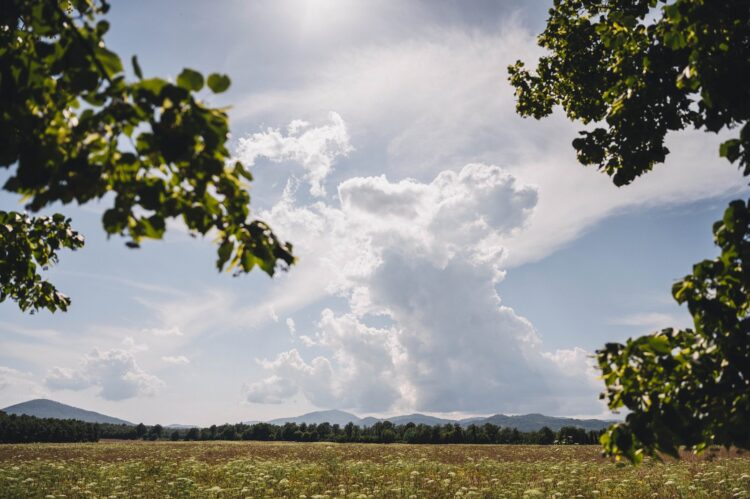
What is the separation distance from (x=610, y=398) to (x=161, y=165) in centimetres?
469

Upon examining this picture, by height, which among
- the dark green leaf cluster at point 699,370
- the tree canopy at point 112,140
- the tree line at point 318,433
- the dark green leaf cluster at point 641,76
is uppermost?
the dark green leaf cluster at point 641,76

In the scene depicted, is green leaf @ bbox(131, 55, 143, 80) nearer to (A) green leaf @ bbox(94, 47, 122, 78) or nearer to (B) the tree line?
(A) green leaf @ bbox(94, 47, 122, 78)

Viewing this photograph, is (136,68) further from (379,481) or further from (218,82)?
(379,481)

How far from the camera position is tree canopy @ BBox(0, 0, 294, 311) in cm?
319

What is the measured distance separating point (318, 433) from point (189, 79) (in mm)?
121366

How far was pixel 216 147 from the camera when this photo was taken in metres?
3.31

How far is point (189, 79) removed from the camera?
121 inches

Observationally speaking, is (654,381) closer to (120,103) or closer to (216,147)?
(216,147)

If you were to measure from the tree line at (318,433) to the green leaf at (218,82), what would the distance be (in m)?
65.5

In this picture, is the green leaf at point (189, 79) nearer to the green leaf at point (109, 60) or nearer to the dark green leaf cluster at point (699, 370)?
the green leaf at point (109, 60)

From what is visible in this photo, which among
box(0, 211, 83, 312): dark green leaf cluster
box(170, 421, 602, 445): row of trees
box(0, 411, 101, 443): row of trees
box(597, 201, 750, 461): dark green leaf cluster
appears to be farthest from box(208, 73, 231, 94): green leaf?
box(0, 411, 101, 443): row of trees

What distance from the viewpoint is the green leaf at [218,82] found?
10.4 feet

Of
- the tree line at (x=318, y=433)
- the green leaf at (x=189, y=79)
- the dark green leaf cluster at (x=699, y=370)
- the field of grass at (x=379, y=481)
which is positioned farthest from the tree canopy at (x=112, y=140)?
the tree line at (x=318, y=433)

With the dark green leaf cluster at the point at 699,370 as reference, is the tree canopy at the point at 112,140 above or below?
above
